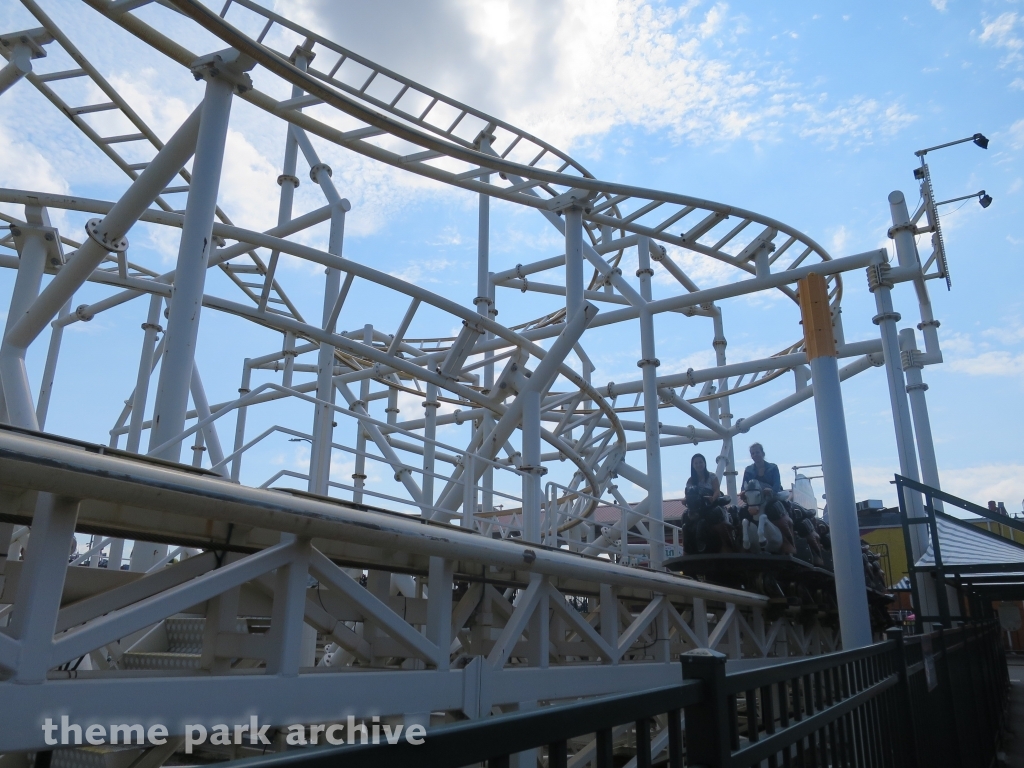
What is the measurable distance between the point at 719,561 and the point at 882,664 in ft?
15.4

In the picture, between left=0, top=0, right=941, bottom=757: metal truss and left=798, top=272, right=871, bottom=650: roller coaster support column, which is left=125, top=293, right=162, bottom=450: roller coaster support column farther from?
left=798, top=272, right=871, bottom=650: roller coaster support column

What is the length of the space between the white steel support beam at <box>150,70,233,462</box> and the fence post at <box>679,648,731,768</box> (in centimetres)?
417

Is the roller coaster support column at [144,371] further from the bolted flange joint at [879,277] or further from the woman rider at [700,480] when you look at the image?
the bolted flange joint at [879,277]

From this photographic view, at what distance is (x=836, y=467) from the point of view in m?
6.84

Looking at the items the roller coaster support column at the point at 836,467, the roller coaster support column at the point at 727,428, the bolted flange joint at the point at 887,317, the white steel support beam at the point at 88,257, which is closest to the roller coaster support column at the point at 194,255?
the white steel support beam at the point at 88,257

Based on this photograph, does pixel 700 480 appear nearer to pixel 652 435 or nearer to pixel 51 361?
pixel 652 435

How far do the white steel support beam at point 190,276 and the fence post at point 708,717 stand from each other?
13.7 ft

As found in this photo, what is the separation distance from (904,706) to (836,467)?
8.59 feet

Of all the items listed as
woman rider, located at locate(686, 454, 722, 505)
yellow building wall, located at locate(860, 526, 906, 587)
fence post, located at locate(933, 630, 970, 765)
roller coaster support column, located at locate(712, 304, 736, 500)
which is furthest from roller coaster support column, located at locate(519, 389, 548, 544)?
yellow building wall, located at locate(860, 526, 906, 587)

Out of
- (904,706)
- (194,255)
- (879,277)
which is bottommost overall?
(904,706)

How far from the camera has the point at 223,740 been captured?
4117 millimetres

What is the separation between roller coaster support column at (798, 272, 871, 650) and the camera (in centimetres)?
657

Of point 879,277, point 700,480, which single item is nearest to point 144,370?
point 700,480

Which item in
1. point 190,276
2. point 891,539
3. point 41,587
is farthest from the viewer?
point 891,539
